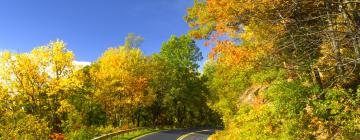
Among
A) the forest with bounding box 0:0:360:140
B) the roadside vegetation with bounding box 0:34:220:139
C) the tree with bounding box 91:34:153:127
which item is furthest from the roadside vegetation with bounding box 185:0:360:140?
the tree with bounding box 91:34:153:127

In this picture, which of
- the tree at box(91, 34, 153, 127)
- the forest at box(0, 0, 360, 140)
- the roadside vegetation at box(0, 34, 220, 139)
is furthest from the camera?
the tree at box(91, 34, 153, 127)

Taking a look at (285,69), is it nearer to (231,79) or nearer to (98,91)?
(231,79)

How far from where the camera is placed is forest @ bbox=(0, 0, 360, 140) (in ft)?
38.4

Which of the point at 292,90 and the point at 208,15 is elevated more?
the point at 208,15

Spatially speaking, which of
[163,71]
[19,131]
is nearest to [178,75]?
[163,71]

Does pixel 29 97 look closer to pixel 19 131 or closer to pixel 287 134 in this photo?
pixel 19 131

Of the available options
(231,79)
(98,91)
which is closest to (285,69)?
(231,79)

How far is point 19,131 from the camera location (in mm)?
22812

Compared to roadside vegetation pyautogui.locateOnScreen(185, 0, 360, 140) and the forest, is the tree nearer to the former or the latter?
the forest

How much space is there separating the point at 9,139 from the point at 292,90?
672 inches

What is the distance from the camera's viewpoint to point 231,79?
25.1m

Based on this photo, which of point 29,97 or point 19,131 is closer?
point 19,131

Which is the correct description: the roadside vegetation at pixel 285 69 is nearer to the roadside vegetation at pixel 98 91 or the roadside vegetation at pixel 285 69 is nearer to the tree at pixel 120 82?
the roadside vegetation at pixel 98 91

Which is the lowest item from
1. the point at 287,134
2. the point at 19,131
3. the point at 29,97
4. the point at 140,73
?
the point at 287,134
